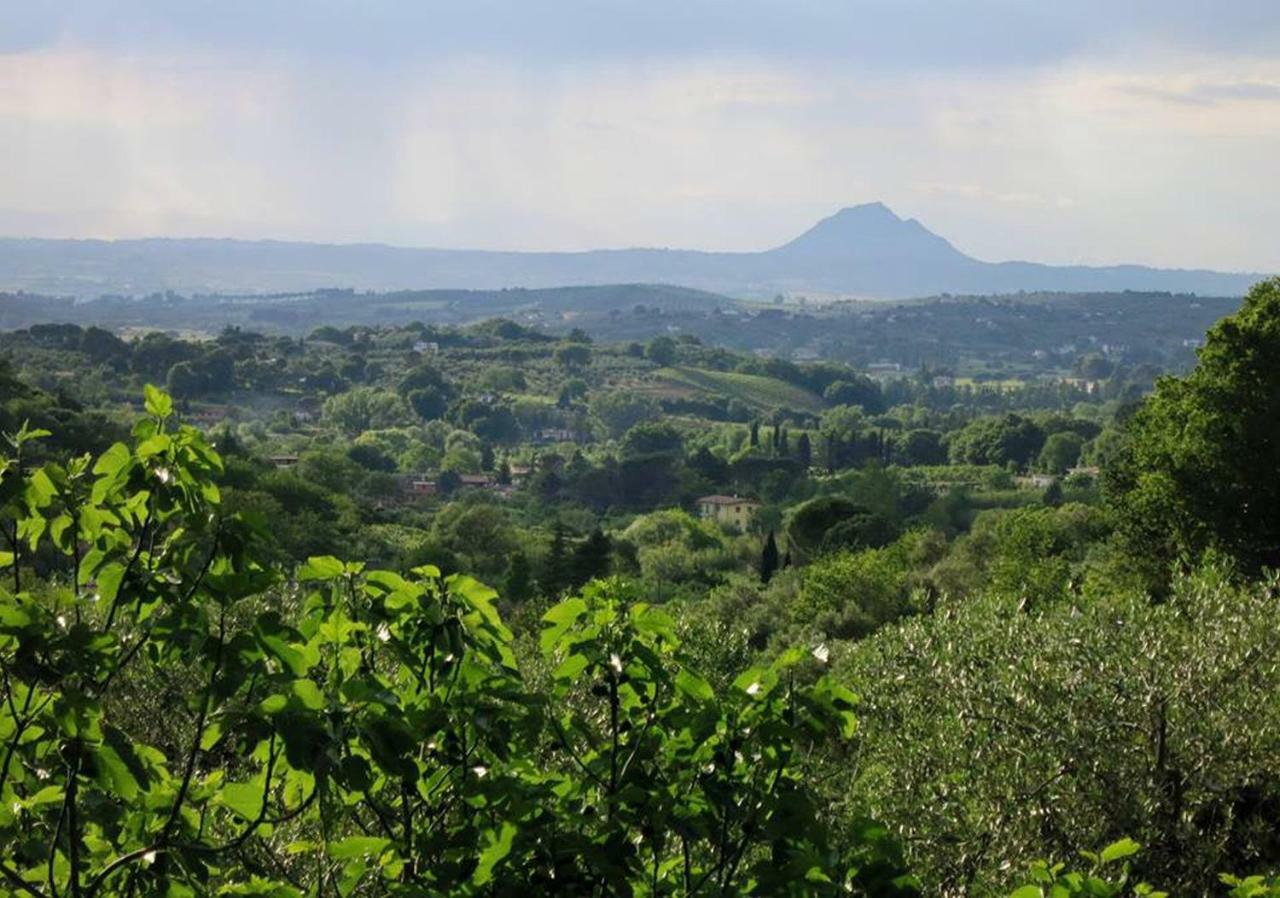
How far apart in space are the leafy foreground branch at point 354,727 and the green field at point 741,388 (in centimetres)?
13919

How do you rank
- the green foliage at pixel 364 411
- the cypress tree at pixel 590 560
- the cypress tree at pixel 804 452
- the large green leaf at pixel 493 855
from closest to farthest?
1. the large green leaf at pixel 493 855
2. the cypress tree at pixel 590 560
3. the cypress tree at pixel 804 452
4. the green foliage at pixel 364 411

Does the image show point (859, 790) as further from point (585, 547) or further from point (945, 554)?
point (585, 547)

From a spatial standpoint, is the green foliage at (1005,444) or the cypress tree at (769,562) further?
the green foliage at (1005,444)

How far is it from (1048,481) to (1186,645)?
70554mm

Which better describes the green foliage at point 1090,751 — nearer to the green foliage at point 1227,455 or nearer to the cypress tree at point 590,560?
the green foliage at point 1227,455

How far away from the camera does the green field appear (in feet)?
481

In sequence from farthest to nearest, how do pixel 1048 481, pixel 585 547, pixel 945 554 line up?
pixel 1048 481
pixel 585 547
pixel 945 554

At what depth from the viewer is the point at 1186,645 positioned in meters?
9.81

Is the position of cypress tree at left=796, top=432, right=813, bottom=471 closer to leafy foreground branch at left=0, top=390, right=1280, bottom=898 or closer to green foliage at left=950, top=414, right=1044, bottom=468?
green foliage at left=950, top=414, right=1044, bottom=468

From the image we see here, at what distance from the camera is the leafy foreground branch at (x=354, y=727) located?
3.53m

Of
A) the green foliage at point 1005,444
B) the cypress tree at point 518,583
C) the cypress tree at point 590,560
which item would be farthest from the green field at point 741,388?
the cypress tree at point 518,583

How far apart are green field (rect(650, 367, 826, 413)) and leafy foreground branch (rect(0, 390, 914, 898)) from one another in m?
139

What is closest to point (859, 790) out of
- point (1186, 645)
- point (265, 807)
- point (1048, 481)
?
point (1186, 645)

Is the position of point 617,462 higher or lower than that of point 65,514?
lower
